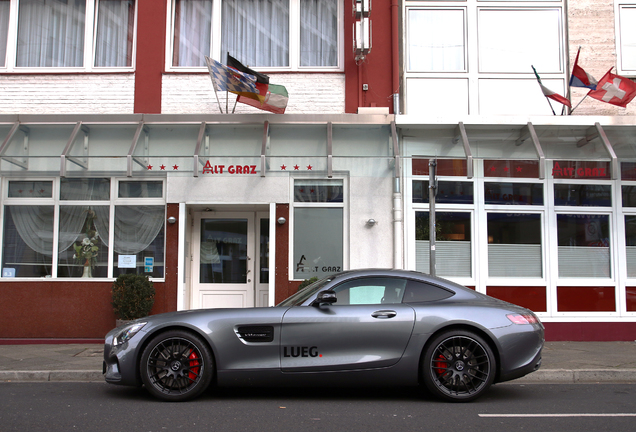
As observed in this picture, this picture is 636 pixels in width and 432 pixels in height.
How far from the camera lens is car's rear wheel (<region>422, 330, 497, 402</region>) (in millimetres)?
5676

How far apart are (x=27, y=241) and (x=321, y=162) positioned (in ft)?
18.7

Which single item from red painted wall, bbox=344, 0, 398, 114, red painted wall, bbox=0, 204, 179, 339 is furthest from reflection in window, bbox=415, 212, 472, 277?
red painted wall, bbox=0, 204, 179, 339

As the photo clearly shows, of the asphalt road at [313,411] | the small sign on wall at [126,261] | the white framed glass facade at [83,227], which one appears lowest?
the asphalt road at [313,411]

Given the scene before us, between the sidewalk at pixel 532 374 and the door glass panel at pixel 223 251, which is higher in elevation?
the door glass panel at pixel 223 251

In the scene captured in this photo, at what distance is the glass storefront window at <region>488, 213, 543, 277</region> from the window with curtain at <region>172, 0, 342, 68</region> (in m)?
4.49

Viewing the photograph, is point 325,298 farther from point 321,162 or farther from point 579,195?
point 579,195

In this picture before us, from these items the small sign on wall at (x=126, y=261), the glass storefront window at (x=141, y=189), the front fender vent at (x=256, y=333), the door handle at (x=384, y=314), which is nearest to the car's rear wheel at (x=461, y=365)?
the door handle at (x=384, y=314)

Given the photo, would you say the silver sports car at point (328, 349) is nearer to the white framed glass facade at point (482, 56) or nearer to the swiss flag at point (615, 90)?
the white framed glass facade at point (482, 56)

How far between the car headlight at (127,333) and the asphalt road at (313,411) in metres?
0.60

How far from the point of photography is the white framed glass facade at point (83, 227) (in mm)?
10594

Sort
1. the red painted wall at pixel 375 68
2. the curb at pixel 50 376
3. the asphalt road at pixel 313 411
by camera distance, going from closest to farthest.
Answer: the asphalt road at pixel 313 411 → the curb at pixel 50 376 → the red painted wall at pixel 375 68

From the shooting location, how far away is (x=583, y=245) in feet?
35.5

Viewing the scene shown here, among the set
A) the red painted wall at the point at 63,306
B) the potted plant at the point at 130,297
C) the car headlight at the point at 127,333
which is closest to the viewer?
the car headlight at the point at 127,333

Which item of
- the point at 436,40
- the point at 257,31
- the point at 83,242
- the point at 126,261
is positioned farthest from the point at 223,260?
the point at 436,40
